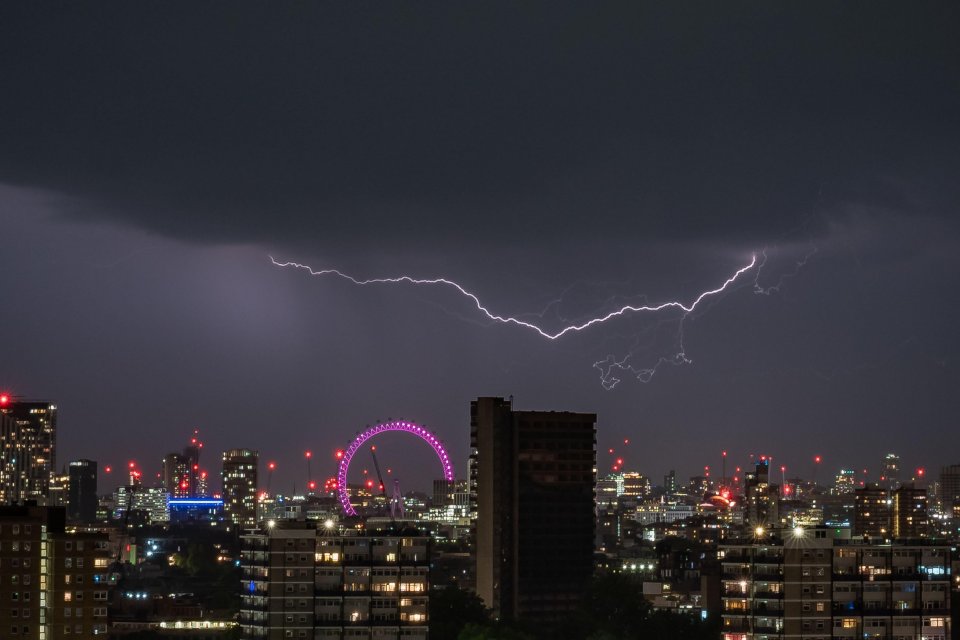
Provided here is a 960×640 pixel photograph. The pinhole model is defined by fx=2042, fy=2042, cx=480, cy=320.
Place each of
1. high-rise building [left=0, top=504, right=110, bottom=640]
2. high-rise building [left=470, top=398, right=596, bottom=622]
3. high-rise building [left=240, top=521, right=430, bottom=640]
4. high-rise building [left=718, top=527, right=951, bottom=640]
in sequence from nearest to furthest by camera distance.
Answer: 1. high-rise building [left=0, top=504, right=110, bottom=640]
2. high-rise building [left=718, top=527, right=951, bottom=640]
3. high-rise building [left=240, top=521, right=430, bottom=640]
4. high-rise building [left=470, top=398, right=596, bottom=622]

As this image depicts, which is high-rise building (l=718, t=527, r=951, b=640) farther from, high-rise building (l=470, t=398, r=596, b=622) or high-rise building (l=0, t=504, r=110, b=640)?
high-rise building (l=470, t=398, r=596, b=622)

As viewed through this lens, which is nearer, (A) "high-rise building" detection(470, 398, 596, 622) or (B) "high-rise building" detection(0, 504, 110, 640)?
(B) "high-rise building" detection(0, 504, 110, 640)

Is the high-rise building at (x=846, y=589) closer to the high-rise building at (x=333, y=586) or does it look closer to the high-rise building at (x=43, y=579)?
the high-rise building at (x=333, y=586)

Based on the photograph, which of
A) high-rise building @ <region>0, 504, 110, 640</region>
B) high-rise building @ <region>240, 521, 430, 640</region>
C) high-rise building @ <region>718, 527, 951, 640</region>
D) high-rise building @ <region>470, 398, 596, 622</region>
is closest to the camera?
high-rise building @ <region>0, 504, 110, 640</region>

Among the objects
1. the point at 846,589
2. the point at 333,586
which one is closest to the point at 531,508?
the point at 333,586

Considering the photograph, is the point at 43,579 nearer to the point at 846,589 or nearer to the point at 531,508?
the point at 846,589

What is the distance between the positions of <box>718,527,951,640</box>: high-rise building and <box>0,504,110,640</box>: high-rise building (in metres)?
36.7

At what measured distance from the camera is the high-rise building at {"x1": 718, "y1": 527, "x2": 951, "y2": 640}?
111 m

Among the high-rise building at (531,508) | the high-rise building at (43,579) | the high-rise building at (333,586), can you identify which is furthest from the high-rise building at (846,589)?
the high-rise building at (531,508)

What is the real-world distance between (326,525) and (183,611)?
188ft

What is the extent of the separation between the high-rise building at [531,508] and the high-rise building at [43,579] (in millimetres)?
67151

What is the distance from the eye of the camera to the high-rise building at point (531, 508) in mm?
173500

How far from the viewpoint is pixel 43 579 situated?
10331 cm

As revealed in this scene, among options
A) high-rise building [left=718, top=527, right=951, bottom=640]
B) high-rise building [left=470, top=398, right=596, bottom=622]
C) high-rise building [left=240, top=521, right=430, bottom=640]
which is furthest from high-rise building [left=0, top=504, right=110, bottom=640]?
high-rise building [left=470, top=398, right=596, bottom=622]
